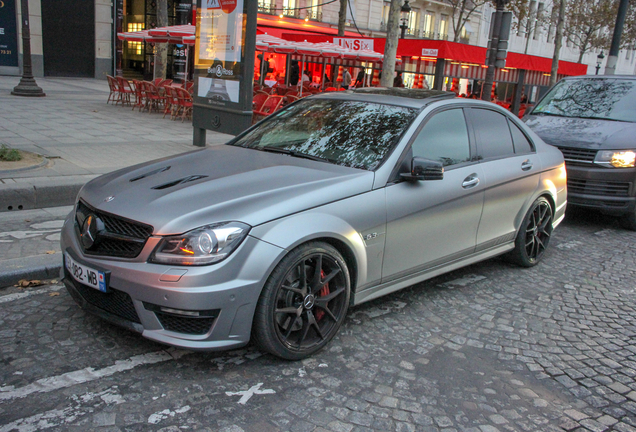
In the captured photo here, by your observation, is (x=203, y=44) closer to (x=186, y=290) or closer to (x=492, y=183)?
(x=492, y=183)

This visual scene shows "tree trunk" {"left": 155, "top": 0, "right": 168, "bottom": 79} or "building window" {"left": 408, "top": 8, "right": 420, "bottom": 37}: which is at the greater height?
"building window" {"left": 408, "top": 8, "right": 420, "bottom": 37}

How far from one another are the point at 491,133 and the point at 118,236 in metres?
3.31

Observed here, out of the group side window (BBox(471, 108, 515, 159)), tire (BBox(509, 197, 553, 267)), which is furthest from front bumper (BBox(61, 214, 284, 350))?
tire (BBox(509, 197, 553, 267))

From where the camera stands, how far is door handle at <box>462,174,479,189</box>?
454cm

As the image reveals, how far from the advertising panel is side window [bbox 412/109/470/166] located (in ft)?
15.6

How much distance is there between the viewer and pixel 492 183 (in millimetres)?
4832

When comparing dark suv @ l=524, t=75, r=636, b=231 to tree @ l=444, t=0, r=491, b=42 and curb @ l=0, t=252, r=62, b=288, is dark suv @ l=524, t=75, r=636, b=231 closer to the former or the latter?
curb @ l=0, t=252, r=62, b=288

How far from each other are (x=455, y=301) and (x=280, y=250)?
2.07 metres

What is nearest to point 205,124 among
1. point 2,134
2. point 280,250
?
point 2,134

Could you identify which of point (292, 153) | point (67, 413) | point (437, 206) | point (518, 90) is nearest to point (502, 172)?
point (437, 206)

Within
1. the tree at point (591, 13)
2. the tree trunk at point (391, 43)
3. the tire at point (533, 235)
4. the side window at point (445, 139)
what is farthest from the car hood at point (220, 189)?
the tree at point (591, 13)

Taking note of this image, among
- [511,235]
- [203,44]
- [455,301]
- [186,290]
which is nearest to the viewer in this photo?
[186,290]

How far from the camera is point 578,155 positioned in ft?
24.7

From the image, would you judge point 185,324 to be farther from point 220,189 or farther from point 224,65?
point 224,65
